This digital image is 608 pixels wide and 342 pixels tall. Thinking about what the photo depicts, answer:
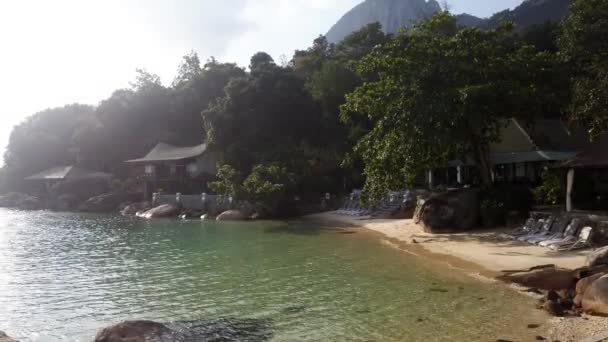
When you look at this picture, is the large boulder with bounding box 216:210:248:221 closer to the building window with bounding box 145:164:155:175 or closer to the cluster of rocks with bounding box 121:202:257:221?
the cluster of rocks with bounding box 121:202:257:221

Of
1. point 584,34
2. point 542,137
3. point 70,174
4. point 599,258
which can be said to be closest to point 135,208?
point 70,174

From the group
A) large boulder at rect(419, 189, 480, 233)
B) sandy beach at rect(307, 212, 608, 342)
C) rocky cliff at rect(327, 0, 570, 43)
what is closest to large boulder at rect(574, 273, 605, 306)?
sandy beach at rect(307, 212, 608, 342)

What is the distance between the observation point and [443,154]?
2111 cm

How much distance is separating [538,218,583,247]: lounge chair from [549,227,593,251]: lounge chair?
189 mm

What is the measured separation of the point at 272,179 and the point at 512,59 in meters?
17.0

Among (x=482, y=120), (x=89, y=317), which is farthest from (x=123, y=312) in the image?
(x=482, y=120)

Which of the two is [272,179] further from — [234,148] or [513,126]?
[513,126]

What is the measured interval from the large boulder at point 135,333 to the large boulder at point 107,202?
39676mm

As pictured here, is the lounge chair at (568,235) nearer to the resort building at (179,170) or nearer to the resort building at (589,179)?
the resort building at (589,179)

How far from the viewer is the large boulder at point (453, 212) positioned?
67.2 ft

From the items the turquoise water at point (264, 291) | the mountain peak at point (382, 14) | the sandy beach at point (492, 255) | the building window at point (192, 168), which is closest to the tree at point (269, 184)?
the turquoise water at point (264, 291)

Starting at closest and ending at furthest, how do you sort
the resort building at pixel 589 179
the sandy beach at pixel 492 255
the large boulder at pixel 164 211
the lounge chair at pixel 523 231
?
the sandy beach at pixel 492 255 < the lounge chair at pixel 523 231 < the resort building at pixel 589 179 < the large boulder at pixel 164 211

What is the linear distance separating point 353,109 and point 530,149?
9985mm

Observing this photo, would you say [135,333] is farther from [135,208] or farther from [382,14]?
[382,14]
